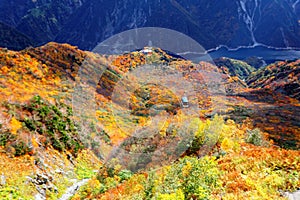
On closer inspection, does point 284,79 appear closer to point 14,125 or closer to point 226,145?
point 226,145

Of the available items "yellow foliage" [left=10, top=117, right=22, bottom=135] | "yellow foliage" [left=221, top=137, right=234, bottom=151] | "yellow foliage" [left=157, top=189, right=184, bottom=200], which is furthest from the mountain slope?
"yellow foliage" [left=157, top=189, right=184, bottom=200]

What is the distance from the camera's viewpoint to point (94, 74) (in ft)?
214

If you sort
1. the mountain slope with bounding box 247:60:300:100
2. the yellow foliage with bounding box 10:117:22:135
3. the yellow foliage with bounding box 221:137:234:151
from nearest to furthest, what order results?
the yellow foliage with bounding box 221:137:234:151 < the yellow foliage with bounding box 10:117:22:135 < the mountain slope with bounding box 247:60:300:100

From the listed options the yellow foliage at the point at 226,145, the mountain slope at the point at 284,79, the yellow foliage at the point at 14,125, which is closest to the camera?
the yellow foliage at the point at 226,145

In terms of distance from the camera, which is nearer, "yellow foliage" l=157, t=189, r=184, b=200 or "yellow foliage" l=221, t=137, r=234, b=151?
"yellow foliage" l=157, t=189, r=184, b=200

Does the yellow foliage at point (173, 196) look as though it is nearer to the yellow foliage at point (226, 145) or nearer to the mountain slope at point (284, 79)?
the yellow foliage at point (226, 145)

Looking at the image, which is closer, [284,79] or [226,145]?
[226,145]

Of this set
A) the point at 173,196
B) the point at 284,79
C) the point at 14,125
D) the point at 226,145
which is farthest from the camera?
the point at 284,79

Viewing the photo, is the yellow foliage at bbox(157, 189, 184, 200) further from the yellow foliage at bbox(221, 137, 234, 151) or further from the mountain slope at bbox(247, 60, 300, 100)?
the mountain slope at bbox(247, 60, 300, 100)

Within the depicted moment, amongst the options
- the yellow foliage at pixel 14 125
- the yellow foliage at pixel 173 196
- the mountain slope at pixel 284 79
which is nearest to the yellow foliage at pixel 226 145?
the yellow foliage at pixel 173 196

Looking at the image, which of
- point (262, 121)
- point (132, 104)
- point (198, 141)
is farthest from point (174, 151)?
point (262, 121)

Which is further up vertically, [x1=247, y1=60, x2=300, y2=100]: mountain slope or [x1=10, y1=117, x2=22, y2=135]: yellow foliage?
[x1=10, y1=117, x2=22, y2=135]: yellow foliage

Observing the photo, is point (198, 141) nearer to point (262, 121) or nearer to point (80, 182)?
point (80, 182)

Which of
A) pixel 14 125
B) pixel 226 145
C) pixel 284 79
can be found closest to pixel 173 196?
pixel 226 145
